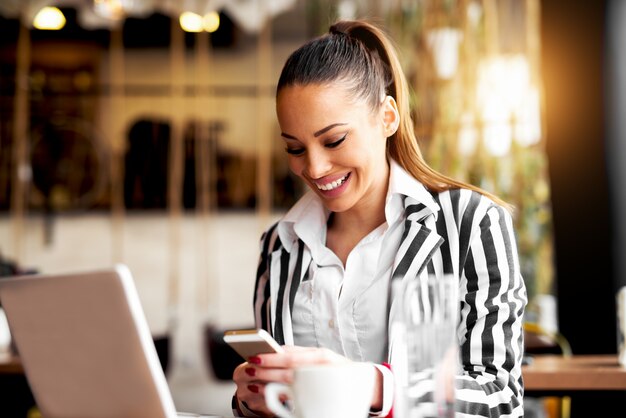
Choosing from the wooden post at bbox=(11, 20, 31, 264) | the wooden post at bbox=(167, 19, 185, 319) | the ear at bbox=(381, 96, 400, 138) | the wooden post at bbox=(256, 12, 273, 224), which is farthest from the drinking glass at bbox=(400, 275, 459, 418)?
the wooden post at bbox=(256, 12, 273, 224)

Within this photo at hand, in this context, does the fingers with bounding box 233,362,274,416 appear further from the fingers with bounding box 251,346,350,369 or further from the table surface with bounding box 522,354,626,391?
the table surface with bounding box 522,354,626,391

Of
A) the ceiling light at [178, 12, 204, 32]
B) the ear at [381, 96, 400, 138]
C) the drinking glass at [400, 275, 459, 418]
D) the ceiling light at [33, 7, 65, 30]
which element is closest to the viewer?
the drinking glass at [400, 275, 459, 418]

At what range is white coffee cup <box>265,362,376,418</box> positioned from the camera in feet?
3.51

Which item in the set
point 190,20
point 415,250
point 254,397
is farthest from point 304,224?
point 190,20

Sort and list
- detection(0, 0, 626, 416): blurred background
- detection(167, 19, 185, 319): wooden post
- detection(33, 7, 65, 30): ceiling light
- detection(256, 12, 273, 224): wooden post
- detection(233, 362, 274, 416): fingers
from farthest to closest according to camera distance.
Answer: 1. detection(256, 12, 273, 224): wooden post
2. detection(167, 19, 185, 319): wooden post
3. detection(33, 7, 65, 30): ceiling light
4. detection(0, 0, 626, 416): blurred background
5. detection(233, 362, 274, 416): fingers

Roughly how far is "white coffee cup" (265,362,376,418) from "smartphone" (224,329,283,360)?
9cm

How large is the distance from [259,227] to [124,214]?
949 millimetres

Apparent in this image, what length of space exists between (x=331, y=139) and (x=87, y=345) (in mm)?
682

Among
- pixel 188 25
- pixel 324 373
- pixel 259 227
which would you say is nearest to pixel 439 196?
pixel 324 373

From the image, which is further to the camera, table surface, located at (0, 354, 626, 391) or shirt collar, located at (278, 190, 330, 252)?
table surface, located at (0, 354, 626, 391)

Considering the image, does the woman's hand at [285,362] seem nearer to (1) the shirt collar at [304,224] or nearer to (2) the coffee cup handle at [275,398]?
(2) the coffee cup handle at [275,398]

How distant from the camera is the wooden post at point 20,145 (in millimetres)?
Result: 5941

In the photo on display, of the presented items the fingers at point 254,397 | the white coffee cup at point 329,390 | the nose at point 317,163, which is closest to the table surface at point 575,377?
the nose at point 317,163

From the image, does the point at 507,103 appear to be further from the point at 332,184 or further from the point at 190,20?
the point at 332,184
